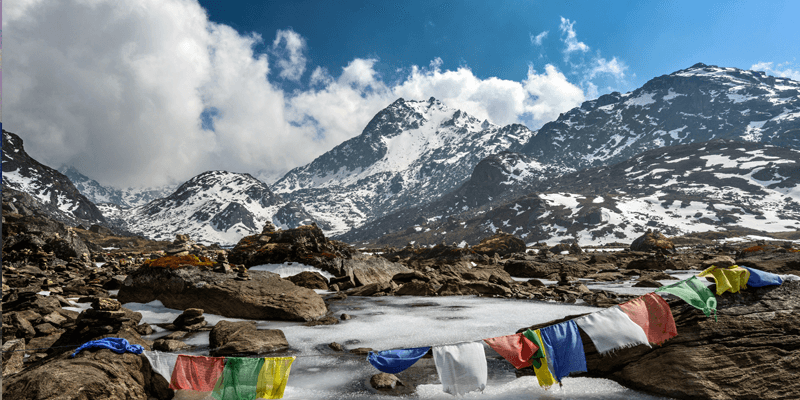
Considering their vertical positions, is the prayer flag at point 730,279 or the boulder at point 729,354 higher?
the prayer flag at point 730,279

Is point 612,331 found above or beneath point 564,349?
above

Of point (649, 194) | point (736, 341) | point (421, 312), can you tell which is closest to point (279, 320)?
point (421, 312)

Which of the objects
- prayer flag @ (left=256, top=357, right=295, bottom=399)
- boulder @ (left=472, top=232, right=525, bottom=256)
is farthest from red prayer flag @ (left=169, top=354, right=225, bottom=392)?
boulder @ (left=472, top=232, right=525, bottom=256)

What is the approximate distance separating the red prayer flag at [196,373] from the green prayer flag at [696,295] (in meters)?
11.1

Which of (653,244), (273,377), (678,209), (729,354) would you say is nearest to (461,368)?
(273,377)

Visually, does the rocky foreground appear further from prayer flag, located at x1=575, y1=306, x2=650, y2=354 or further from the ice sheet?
prayer flag, located at x1=575, y1=306, x2=650, y2=354

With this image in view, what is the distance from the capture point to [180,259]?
20.3 m

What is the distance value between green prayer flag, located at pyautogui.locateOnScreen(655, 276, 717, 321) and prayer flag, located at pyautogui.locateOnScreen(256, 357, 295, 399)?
9452 mm

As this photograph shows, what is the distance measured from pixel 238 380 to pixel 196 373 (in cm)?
116

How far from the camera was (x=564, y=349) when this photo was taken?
28.9 ft

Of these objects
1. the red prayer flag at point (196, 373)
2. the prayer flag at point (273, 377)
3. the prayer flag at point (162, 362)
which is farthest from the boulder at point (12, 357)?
the prayer flag at point (273, 377)

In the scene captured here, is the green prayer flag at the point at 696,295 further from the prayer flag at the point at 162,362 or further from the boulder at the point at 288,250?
the boulder at the point at 288,250

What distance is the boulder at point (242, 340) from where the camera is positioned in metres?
12.1

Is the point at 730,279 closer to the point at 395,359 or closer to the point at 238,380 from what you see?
the point at 395,359
